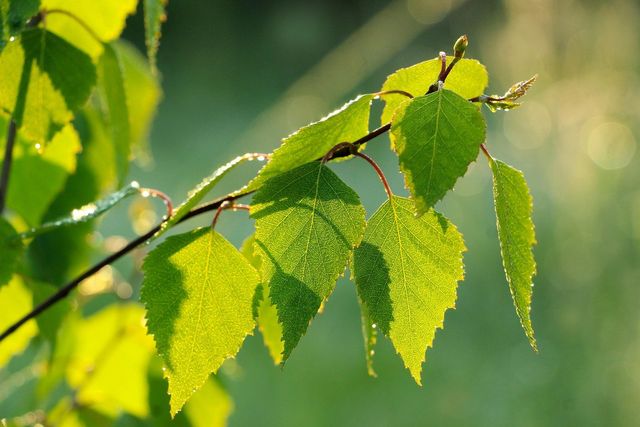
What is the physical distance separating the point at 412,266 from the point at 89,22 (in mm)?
279

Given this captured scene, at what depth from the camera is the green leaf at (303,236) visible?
29 centimetres

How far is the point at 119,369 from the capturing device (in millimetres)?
612

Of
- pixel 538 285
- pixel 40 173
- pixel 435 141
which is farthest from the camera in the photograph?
pixel 538 285

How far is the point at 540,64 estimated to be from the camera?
2.34 m

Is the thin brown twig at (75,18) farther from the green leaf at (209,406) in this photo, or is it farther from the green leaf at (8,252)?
the green leaf at (209,406)

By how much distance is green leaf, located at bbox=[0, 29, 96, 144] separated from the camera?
386 mm

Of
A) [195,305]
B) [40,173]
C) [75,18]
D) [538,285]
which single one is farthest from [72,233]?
[538,285]

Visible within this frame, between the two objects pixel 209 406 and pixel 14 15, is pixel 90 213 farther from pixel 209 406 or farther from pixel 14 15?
pixel 209 406

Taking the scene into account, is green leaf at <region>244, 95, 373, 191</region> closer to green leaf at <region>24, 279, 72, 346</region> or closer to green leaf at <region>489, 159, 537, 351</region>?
green leaf at <region>489, 159, 537, 351</region>

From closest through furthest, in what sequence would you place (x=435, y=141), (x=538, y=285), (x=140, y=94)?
(x=435, y=141) < (x=140, y=94) < (x=538, y=285)

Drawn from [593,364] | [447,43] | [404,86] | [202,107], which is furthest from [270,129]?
[404,86]

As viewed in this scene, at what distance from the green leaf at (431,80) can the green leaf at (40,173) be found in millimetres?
253

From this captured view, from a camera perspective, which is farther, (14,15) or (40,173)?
(40,173)

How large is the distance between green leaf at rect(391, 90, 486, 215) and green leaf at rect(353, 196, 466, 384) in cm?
4
